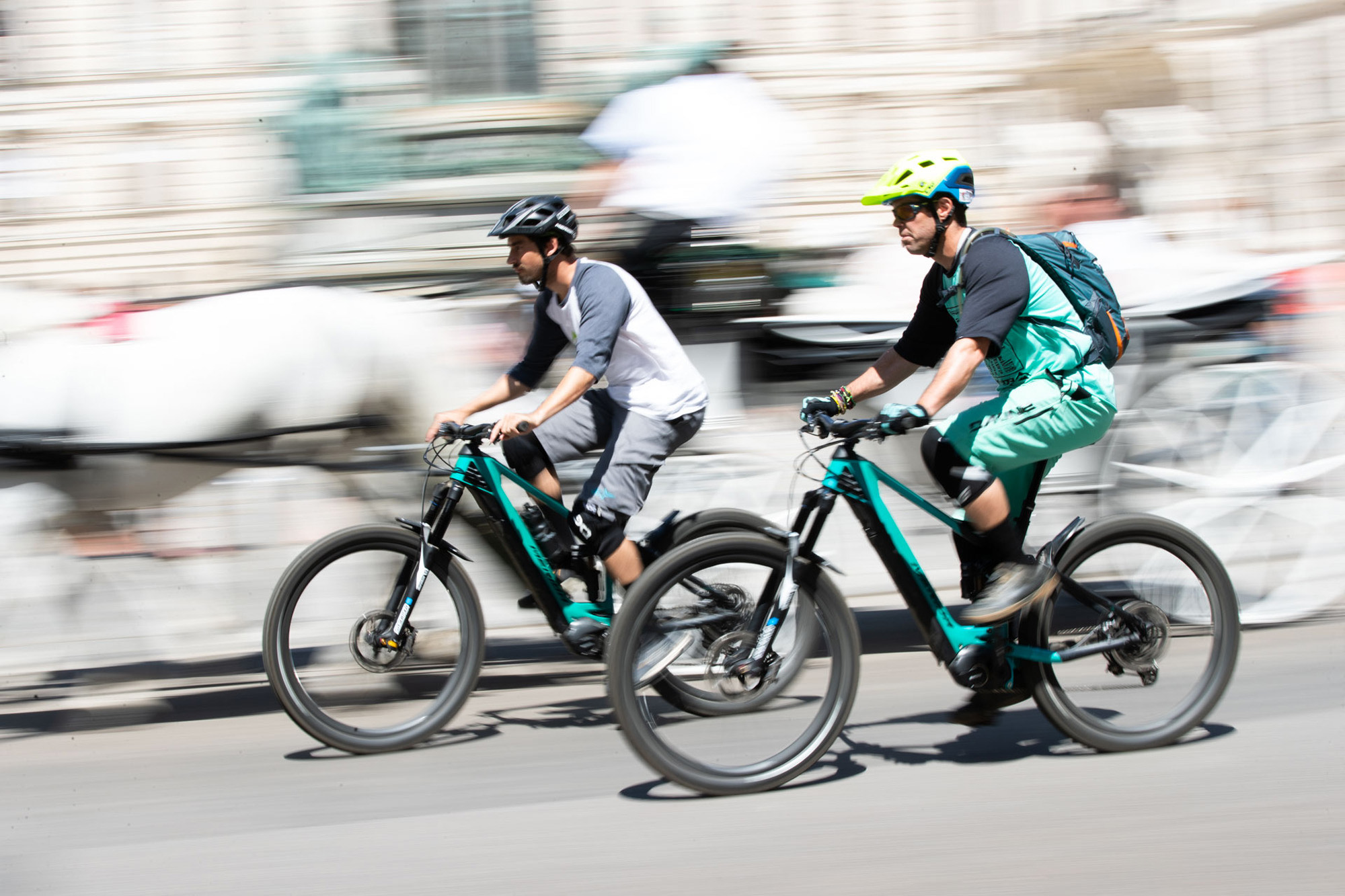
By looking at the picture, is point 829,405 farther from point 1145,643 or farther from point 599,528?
Answer: point 1145,643

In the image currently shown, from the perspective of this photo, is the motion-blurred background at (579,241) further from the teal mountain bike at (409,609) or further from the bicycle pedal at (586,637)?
the bicycle pedal at (586,637)

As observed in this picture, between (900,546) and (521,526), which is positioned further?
(521,526)

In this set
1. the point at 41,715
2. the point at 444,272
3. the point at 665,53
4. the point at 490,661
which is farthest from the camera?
the point at 665,53

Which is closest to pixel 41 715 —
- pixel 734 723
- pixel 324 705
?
pixel 324 705

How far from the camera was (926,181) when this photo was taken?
12.2 feet

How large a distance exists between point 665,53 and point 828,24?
3.85 ft

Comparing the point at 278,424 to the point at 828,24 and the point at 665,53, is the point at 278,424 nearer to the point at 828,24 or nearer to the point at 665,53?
the point at 665,53

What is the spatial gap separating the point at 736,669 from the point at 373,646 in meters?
1.31

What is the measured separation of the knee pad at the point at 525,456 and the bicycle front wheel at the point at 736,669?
3.38ft

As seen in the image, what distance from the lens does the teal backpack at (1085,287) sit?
3775 millimetres

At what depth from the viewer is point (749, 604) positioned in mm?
3775

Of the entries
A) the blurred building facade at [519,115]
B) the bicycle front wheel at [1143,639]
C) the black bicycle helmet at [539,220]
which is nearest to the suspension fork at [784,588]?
the bicycle front wheel at [1143,639]

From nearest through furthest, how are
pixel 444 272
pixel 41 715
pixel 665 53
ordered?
pixel 41 715, pixel 444 272, pixel 665 53

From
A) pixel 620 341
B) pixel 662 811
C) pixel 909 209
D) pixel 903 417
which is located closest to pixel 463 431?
pixel 620 341
